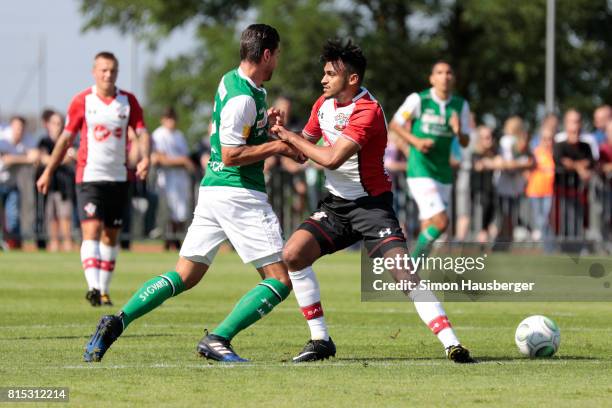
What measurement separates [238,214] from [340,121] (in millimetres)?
1005

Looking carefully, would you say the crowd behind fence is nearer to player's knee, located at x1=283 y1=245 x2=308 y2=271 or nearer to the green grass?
the green grass

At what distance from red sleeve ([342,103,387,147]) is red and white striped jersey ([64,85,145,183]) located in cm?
506

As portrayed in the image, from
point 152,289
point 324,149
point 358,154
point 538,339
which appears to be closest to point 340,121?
point 358,154

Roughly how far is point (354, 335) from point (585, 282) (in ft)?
9.59

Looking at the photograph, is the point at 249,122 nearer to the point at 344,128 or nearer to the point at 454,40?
the point at 344,128

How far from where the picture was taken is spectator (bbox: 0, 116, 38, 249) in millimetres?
24031

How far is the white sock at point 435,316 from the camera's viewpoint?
29.7 ft

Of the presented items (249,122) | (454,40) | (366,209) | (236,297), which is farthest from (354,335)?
(454,40)

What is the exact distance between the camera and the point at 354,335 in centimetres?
1132

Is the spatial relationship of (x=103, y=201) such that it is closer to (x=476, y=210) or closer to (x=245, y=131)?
(x=245, y=131)

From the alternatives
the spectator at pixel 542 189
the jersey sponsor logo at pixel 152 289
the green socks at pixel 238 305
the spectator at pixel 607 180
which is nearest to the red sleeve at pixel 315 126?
the green socks at pixel 238 305

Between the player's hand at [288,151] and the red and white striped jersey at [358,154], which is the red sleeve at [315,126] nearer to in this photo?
the red and white striped jersey at [358,154]

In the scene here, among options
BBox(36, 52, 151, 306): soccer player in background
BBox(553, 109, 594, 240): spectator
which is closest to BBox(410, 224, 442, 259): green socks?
BBox(36, 52, 151, 306): soccer player in background

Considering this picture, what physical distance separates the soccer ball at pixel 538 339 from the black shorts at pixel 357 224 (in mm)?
1205
